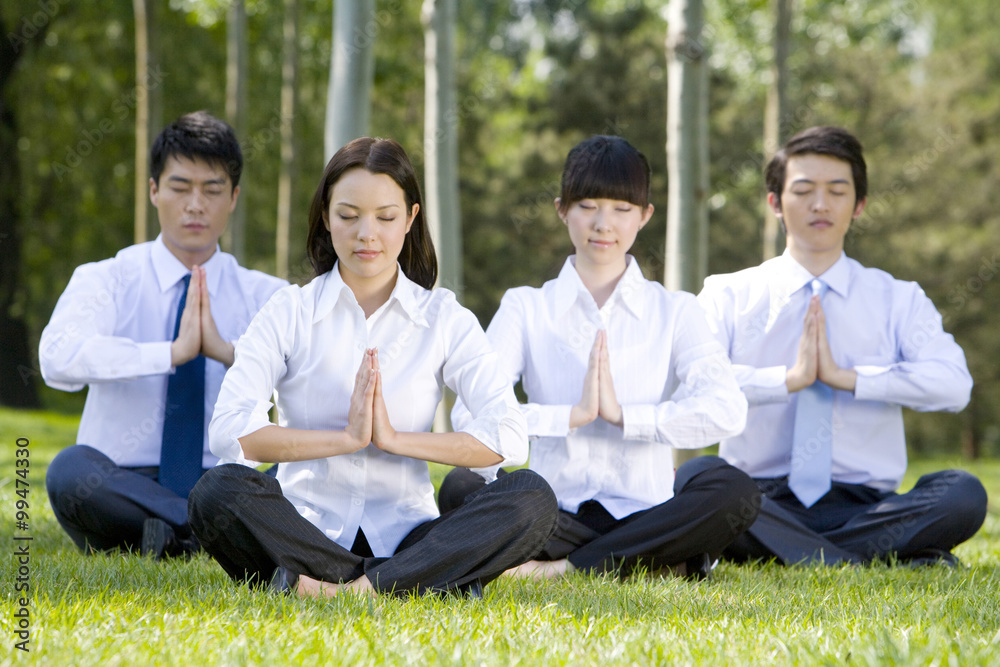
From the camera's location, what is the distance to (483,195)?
23219 mm

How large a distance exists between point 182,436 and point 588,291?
6.71ft

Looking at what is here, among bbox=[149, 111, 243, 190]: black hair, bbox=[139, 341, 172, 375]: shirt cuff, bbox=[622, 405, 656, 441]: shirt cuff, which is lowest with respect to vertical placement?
bbox=[622, 405, 656, 441]: shirt cuff

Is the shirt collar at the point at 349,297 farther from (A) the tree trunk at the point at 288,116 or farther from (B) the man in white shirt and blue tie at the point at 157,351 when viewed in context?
(A) the tree trunk at the point at 288,116

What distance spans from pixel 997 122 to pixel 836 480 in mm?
23939

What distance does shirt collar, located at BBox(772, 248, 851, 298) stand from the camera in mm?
5277

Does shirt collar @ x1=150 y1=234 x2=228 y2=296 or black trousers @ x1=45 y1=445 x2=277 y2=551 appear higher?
shirt collar @ x1=150 y1=234 x2=228 y2=296

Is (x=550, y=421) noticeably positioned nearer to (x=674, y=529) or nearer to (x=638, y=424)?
(x=638, y=424)

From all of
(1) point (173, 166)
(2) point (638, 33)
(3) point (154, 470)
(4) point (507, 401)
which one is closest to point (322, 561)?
(4) point (507, 401)

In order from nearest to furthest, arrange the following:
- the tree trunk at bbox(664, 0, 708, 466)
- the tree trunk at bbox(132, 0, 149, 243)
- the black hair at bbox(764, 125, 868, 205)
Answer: the black hair at bbox(764, 125, 868, 205) < the tree trunk at bbox(664, 0, 708, 466) < the tree trunk at bbox(132, 0, 149, 243)

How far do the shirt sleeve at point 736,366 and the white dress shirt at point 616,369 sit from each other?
0.21m

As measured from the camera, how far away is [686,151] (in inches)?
324

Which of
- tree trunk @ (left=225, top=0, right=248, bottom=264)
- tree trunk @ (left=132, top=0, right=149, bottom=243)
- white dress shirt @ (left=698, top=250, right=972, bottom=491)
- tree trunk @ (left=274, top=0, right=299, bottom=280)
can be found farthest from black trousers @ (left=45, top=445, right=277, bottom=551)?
tree trunk @ (left=274, top=0, right=299, bottom=280)

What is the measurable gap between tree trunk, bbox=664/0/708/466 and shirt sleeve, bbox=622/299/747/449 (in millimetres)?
3575
